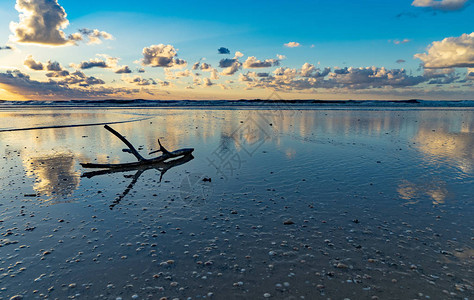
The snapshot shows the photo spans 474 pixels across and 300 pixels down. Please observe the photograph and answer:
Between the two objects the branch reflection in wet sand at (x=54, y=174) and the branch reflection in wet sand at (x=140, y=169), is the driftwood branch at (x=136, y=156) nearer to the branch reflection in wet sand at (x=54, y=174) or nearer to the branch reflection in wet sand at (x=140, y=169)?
the branch reflection in wet sand at (x=140, y=169)

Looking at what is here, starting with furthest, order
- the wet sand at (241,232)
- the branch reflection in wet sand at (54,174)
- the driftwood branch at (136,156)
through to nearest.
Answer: the driftwood branch at (136,156) < the branch reflection in wet sand at (54,174) < the wet sand at (241,232)

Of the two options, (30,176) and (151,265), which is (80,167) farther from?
(151,265)

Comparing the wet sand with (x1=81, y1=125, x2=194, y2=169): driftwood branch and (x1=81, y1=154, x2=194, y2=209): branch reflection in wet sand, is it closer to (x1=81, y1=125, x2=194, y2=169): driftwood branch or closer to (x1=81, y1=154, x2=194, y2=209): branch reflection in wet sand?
(x1=81, y1=154, x2=194, y2=209): branch reflection in wet sand

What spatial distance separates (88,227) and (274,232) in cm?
510

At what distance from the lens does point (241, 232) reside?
6984 mm

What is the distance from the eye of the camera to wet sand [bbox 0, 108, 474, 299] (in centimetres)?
509

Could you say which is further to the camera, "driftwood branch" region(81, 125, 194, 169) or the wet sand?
"driftwood branch" region(81, 125, 194, 169)

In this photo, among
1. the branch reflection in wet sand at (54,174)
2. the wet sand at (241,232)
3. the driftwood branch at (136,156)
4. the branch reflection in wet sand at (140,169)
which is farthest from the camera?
the driftwood branch at (136,156)

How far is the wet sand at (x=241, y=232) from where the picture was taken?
5.09 meters

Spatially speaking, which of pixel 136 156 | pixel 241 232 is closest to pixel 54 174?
pixel 136 156

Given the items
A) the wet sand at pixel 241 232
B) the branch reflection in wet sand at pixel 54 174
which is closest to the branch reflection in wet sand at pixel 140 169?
the wet sand at pixel 241 232

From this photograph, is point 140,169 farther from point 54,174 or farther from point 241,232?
point 241,232

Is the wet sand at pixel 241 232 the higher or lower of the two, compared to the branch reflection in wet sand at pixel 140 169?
lower

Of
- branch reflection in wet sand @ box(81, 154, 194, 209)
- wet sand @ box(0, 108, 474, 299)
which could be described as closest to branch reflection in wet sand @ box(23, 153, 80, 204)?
wet sand @ box(0, 108, 474, 299)
